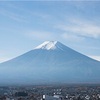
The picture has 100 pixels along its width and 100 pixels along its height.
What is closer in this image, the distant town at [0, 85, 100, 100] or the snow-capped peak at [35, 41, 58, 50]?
the distant town at [0, 85, 100, 100]

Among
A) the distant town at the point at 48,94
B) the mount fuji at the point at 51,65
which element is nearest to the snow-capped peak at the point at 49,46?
the mount fuji at the point at 51,65

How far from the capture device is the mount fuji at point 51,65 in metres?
123

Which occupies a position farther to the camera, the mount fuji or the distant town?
the mount fuji

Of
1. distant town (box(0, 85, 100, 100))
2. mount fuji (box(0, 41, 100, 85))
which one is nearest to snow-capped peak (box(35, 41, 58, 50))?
mount fuji (box(0, 41, 100, 85))

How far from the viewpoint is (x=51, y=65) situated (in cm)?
12444

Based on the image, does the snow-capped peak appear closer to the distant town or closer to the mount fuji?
the mount fuji

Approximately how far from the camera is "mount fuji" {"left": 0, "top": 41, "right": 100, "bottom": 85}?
123 m

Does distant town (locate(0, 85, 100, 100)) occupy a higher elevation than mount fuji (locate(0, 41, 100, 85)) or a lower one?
lower

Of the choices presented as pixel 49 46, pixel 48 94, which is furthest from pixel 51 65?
pixel 48 94

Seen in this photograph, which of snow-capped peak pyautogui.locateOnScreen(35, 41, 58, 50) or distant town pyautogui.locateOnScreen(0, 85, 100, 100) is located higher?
snow-capped peak pyautogui.locateOnScreen(35, 41, 58, 50)

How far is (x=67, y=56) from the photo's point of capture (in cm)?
→ 12912

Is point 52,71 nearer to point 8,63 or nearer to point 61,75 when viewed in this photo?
point 61,75

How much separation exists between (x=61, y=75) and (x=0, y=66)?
23.8 meters

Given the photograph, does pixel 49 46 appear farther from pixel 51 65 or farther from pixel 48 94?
pixel 48 94
